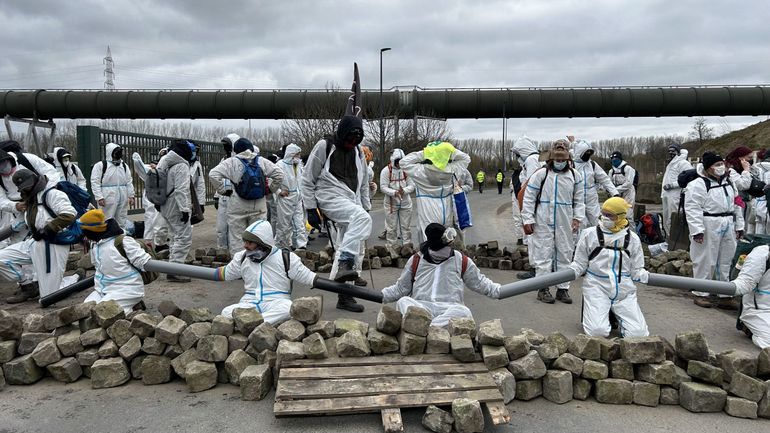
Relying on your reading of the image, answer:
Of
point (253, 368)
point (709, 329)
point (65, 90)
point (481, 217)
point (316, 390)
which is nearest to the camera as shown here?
point (316, 390)

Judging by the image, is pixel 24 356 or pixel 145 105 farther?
pixel 145 105

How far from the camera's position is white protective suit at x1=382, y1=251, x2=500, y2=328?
5109mm

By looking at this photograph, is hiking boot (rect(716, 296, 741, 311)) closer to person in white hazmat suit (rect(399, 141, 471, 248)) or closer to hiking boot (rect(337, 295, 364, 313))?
person in white hazmat suit (rect(399, 141, 471, 248))

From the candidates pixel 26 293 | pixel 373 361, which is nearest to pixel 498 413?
pixel 373 361

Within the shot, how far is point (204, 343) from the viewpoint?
171 inches

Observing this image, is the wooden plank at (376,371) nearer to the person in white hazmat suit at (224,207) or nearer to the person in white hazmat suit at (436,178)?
the person in white hazmat suit at (436,178)

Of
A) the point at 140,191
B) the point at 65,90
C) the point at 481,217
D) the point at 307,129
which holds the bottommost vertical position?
the point at 481,217

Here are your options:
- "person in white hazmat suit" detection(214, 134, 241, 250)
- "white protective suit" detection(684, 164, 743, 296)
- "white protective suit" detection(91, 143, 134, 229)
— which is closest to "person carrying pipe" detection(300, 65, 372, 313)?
"person in white hazmat suit" detection(214, 134, 241, 250)

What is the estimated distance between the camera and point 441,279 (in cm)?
514

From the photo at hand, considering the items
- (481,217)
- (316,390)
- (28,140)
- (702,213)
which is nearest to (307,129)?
(481,217)

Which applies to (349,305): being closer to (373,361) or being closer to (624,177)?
(373,361)

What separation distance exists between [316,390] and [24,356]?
105 inches

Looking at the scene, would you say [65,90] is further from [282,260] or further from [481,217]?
[282,260]

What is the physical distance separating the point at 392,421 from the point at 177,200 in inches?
234
